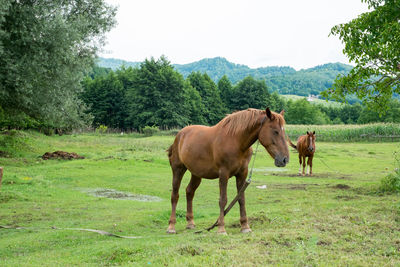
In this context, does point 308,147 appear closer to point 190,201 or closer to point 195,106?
point 190,201

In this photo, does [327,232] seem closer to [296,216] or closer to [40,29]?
[296,216]

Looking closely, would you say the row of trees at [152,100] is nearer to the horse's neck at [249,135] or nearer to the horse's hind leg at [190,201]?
the horse's hind leg at [190,201]

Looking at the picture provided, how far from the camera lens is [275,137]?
6430 millimetres

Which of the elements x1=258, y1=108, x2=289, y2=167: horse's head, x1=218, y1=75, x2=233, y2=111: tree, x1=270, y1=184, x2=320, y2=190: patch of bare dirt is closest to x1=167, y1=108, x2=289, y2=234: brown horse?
x1=258, y1=108, x2=289, y2=167: horse's head

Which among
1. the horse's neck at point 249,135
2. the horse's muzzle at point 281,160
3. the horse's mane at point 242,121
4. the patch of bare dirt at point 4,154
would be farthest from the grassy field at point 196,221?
the patch of bare dirt at point 4,154

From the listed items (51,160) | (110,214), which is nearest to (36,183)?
(110,214)

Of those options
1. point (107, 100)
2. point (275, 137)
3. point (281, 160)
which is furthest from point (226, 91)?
point (281, 160)

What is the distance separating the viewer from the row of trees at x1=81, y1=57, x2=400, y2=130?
235 feet

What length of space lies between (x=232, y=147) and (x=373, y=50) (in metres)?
6.69

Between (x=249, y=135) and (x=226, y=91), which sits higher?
(x=226, y=91)

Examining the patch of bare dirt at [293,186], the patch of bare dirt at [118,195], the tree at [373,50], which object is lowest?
the patch of bare dirt at [293,186]

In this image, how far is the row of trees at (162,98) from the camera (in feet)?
235

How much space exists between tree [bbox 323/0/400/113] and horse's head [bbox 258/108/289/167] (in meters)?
5.72

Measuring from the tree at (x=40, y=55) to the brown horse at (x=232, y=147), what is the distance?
11884 millimetres
